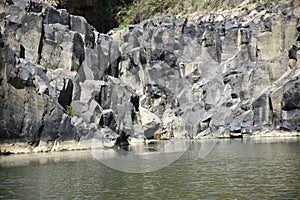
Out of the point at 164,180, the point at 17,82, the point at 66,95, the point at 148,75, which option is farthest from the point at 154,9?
the point at 164,180

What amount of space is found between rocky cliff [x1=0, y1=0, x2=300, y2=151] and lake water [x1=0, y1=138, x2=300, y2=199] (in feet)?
46.3

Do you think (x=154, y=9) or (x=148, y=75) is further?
(x=154, y=9)

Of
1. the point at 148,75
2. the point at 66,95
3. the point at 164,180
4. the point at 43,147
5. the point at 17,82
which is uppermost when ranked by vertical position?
the point at 148,75

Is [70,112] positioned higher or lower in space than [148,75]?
lower

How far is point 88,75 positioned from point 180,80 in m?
27.0

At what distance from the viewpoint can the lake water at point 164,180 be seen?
22.4 metres

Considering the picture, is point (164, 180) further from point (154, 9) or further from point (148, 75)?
point (154, 9)

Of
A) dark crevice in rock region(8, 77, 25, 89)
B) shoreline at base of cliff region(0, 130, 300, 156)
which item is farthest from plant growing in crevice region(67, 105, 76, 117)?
dark crevice in rock region(8, 77, 25, 89)

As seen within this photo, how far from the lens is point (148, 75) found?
3570 inches

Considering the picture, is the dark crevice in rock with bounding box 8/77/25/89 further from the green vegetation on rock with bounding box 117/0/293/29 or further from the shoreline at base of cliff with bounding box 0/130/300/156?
the green vegetation on rock with bounding box 117/0/293/29

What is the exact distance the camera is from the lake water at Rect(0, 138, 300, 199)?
22.4m

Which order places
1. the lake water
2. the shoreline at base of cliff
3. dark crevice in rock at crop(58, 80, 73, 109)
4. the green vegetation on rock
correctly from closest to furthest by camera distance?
the lake water → the shoreline at base of cliff → dark crevice in rock at crop(58, 80, 73, 109) → the green vegetation on rock

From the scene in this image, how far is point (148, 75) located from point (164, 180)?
210 ft

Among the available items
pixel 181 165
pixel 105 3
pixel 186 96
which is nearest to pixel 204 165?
pixel 181 165
